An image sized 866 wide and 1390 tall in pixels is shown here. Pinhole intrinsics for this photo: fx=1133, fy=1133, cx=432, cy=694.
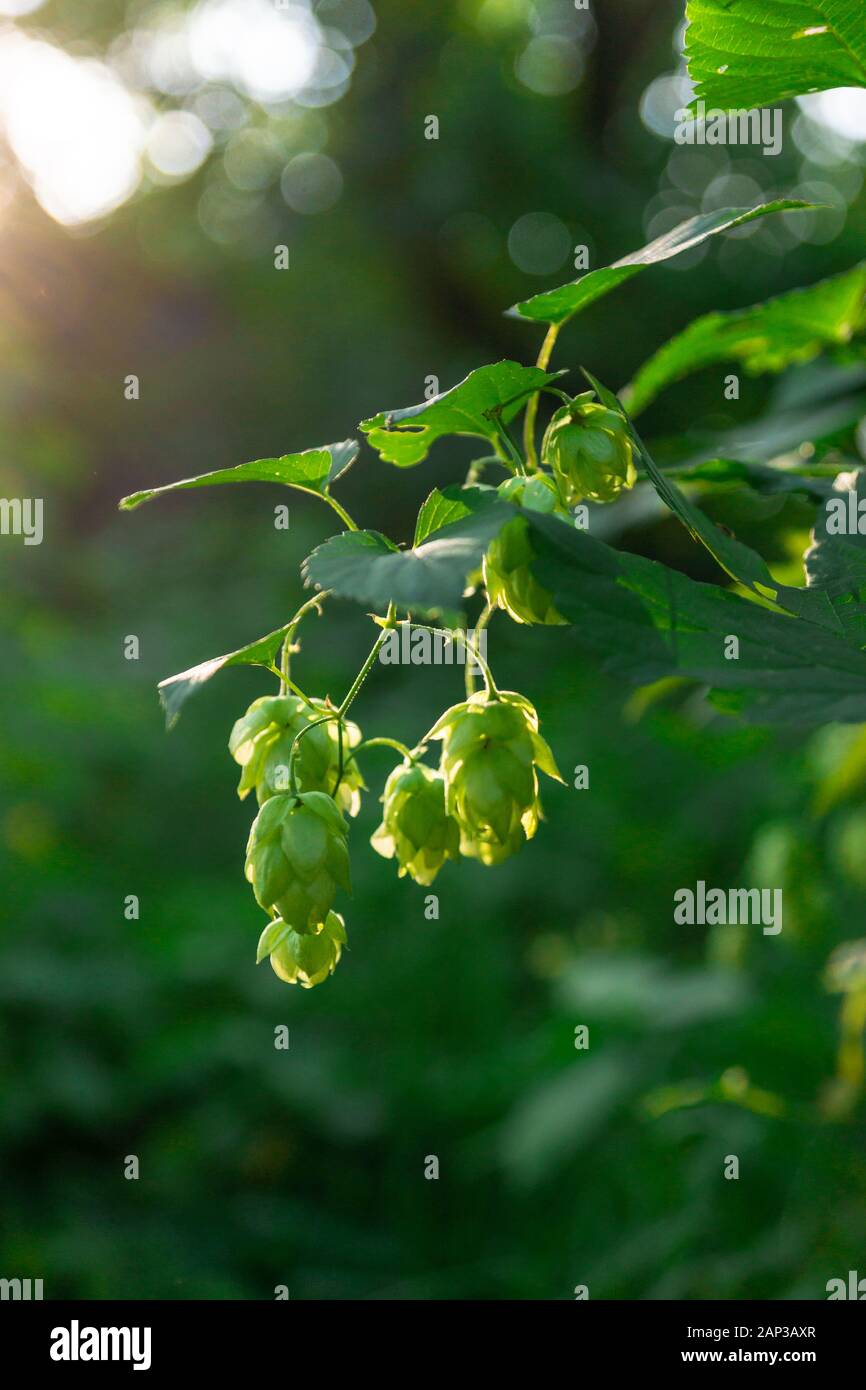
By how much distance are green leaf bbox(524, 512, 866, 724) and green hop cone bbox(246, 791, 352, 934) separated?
18 cm

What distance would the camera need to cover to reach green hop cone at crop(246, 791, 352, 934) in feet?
2.05

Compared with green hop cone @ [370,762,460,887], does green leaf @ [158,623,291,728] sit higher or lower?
higher

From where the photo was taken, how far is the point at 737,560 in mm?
666

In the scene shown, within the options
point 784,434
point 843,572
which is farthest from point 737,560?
point 784,434

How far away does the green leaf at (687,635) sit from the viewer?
→ 55cm

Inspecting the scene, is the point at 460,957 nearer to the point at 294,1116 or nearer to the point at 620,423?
the point at 294,1116

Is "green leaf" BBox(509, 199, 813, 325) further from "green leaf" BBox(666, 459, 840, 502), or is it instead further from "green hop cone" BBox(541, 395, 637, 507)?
"green leaf" BBox(666, 459, 840, 502)

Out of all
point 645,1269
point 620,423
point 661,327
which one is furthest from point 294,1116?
point 661,327

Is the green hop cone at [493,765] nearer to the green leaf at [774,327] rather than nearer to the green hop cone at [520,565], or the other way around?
the green hop cone at [520,565]

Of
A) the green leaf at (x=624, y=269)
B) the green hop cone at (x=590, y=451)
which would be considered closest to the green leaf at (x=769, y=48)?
the green leaf at (x=624, y=269)

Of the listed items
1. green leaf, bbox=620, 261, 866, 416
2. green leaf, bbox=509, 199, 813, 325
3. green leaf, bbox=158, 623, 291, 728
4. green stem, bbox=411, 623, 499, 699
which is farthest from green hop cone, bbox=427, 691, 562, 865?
green leaf, bbox=620, 261, 866, 416

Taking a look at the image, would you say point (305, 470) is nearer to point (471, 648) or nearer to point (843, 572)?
point (471, 648)

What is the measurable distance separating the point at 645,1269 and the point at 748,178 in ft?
23.2

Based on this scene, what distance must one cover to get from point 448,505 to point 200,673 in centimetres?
16
